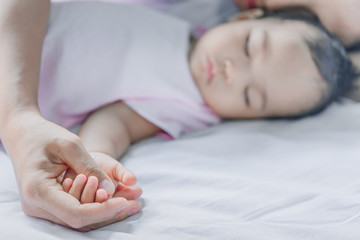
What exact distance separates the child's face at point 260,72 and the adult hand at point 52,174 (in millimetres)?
508

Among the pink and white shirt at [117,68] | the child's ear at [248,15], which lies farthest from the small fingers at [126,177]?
the child's ear at [248,15]

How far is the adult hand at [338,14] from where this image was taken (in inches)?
49.0

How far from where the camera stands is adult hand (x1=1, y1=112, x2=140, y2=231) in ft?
2.22

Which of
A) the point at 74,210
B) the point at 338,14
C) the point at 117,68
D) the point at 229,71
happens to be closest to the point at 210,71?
the point at 229,71

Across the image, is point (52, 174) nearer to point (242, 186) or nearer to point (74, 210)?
point (74, 210)

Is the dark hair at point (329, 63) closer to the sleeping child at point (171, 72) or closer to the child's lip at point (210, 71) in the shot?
the sleeping child at point (171, 72)

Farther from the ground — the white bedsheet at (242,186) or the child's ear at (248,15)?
the child's ear at (248,15)

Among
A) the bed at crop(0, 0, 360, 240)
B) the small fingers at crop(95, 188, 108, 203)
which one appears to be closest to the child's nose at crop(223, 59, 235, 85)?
the bed at crop(0, 0, 360, 240)

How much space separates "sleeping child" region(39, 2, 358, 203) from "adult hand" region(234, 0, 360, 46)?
0.17ft

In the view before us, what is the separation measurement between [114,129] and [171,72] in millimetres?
240

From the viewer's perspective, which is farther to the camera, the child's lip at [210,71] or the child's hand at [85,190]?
the child's lip at [210,71]

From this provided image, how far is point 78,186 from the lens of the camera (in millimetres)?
707

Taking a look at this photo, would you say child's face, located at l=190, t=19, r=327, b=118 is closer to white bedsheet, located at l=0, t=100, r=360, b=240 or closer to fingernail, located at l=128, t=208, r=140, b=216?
white bedsheet, located at l=0, t=100, r=360, b=240

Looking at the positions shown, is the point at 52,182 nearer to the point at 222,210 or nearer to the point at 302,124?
the point at 222,210
